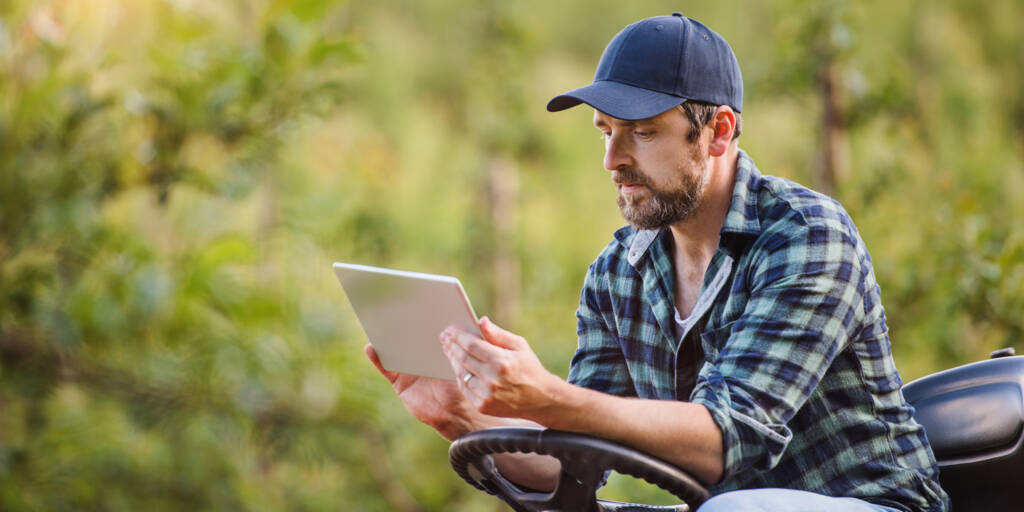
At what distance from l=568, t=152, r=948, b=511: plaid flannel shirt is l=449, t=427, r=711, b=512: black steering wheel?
7 cm

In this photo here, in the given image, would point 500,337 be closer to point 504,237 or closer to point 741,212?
point 741,212

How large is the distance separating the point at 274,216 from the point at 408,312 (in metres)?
3.09

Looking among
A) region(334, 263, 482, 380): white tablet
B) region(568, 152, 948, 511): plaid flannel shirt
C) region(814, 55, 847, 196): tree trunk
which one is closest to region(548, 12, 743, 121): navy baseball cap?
region(568, 152, 948, 511): plaid flannel shirt

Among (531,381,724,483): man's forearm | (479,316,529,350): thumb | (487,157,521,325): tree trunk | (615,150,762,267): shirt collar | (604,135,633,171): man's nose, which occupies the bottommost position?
(487,157,521,325): tree trunk

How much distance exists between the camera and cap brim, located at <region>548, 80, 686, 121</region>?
1.24m

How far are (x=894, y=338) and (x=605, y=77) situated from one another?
243cm

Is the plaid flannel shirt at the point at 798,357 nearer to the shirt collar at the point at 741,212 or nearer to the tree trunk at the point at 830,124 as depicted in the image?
the shirt collar at the point at 741,212

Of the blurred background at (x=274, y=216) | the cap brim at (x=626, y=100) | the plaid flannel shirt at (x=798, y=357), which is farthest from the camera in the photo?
the blurred background at (x=274, y=216)

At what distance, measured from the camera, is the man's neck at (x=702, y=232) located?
4.48 feet

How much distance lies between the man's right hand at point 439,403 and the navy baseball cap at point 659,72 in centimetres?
44

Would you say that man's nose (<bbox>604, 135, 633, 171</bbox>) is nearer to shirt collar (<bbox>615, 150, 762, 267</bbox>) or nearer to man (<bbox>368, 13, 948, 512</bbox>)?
man (<bbox>368, 13, 948, 512</bbox>)

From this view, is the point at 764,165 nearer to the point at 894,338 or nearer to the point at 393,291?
the point at 894,338

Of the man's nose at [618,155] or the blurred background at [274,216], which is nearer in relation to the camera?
the man's nose at [618,155]

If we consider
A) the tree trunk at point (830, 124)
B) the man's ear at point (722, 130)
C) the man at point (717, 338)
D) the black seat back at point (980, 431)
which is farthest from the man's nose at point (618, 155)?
the tree trunk at point (830, 124)
